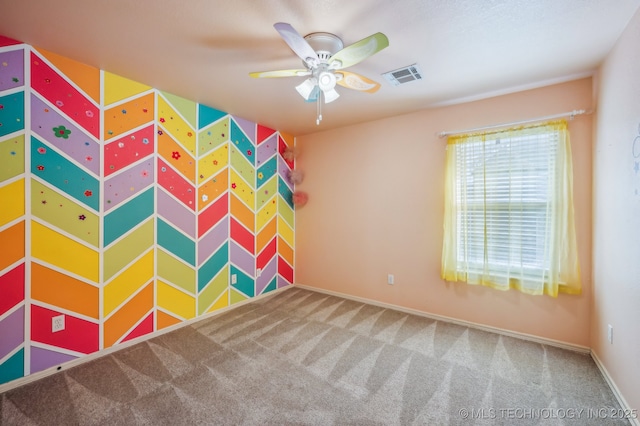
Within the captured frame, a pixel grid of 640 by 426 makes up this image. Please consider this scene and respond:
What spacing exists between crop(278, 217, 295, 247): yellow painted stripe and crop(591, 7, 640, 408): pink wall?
11.4 feet

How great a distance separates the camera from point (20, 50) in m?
1.87

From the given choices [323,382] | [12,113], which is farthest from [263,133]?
[323,382]

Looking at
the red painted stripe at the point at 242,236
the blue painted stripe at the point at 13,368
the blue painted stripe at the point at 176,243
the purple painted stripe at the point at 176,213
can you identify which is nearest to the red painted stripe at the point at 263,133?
the red painted stripe at the point at 242,236

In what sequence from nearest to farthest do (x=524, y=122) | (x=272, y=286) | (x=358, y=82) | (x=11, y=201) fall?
1. (x=11, y=201)
2. (x=358, y=82)
3. (x=524, y=122)
4. (x=272, y=286)

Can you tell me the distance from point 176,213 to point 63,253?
0.93 m

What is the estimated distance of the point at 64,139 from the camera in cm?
207

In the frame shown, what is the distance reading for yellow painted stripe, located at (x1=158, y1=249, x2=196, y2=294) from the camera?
2.68 m

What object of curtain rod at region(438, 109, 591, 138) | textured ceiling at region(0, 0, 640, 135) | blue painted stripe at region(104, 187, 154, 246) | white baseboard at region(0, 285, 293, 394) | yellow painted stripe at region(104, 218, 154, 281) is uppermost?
textured ceiling at region(0, 0, 640, 135)

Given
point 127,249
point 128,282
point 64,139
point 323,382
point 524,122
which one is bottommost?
point 323,382

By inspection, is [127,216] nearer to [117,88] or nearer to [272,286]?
[117,88]

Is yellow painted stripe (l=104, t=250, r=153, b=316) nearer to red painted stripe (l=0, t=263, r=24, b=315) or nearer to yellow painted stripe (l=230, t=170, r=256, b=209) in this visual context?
red painted stripe (l=0, t=263, r=24, b=315)

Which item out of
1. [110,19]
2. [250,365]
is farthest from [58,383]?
[110,19]

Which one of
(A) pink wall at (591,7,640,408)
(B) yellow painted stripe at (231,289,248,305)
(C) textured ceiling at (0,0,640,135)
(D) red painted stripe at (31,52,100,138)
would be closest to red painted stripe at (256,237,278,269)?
(B) yellow painted stripe at (231,289,248,305)

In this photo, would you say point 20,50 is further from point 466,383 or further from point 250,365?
point 466,383
